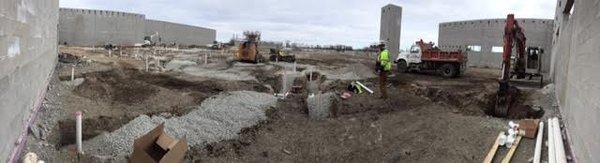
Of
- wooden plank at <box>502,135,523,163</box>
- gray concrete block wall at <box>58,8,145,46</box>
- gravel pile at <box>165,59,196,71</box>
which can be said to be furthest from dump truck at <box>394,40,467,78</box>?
gray concrete block wall at <box>58,8,145,46</box>

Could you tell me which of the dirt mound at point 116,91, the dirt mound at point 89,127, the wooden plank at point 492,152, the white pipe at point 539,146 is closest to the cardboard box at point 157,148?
the dirt mound at point 89,127

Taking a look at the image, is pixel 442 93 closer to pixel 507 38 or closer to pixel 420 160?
pixel 507 38

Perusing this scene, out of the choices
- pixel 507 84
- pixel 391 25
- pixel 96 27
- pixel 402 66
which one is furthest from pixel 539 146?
pixel 96 27

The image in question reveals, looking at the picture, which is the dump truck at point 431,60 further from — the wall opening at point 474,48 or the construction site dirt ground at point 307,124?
the wall opening at point 474,48

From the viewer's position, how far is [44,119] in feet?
31.1

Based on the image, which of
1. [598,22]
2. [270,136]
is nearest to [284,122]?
[270,136]

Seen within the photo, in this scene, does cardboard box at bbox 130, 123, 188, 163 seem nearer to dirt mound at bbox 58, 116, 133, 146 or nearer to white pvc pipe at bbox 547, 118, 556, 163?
dirt mound at bbox 58, 116, 133, 146

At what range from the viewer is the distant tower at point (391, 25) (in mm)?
31062

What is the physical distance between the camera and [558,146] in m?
8.12

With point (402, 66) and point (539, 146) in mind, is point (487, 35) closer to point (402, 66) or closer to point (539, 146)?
point (402, 66)

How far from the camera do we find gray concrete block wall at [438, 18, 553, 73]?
3709 centimetres

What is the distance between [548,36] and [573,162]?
105 ft

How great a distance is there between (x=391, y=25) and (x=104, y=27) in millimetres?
26969

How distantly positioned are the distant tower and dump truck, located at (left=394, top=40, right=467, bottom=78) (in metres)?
4.39
